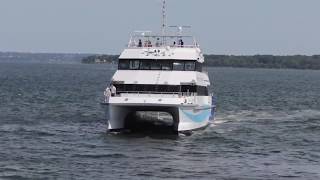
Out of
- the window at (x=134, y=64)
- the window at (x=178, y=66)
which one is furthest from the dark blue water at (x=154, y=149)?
the window at (x=134, y=64)

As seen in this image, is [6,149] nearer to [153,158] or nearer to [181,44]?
[153,158]

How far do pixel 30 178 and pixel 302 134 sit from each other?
69.0 ft

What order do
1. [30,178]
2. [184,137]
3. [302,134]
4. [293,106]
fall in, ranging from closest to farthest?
[30,178], [184,137], [302,134], [293,106]

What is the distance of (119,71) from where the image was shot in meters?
43.2

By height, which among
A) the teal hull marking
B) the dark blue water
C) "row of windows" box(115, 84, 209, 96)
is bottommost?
the dark blue water

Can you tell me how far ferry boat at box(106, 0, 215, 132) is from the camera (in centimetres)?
4031

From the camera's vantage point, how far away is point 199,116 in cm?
4303

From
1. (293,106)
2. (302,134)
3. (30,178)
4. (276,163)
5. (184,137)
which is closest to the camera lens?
(30,178)

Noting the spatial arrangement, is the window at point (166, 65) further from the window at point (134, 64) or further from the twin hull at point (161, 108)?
the twin hull at point (161, 108)

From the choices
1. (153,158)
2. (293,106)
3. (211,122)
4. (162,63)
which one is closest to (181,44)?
(162,63)

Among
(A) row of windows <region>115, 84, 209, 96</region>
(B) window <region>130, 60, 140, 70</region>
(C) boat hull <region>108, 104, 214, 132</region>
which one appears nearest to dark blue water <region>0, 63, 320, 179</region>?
(C) boat hull <region>108, 104, 214, 132</region>

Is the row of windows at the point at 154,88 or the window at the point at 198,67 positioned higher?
the window at the point at 198,67

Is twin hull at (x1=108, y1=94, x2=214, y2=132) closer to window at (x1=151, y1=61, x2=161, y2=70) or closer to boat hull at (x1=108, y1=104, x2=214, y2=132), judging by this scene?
boat hull at (x1=108, y1=104, x2=214, y2=132)

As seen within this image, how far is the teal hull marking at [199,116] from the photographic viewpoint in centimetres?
4130
